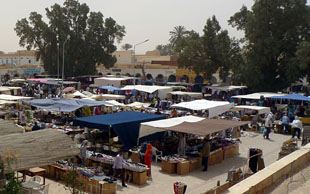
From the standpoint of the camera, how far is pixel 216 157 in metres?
13.1

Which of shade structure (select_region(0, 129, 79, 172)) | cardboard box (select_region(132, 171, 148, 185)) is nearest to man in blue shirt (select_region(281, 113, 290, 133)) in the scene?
cardboard box (select_region(132, 171, 148, 185))

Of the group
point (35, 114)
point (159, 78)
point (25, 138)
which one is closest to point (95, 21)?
point (159, 78)

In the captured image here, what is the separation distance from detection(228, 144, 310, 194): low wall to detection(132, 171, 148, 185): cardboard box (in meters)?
3.39

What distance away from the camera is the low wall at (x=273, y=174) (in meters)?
7.70

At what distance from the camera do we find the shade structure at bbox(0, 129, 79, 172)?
7.72 metres

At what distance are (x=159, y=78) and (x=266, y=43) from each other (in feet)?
72.7

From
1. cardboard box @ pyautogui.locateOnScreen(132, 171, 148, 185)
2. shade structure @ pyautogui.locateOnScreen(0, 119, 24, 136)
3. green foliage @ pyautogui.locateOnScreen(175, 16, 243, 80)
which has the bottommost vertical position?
cardboard box @ pyautogui.locateOnScreen(132, 171, 148, 185)

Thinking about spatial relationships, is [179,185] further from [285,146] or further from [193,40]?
[193,40]

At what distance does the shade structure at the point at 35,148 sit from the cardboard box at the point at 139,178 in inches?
94.9

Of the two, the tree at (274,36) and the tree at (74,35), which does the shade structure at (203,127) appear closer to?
the tree at (274,36)

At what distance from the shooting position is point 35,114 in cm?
2042

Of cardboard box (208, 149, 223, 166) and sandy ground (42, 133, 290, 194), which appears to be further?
cardboard box (208, 149, 223, 166)

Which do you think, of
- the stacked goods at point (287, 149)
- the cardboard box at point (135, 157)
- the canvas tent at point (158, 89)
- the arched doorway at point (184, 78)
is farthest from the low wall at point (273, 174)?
the arched doorway at point (184, 78)

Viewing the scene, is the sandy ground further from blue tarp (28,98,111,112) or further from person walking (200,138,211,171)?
blue tarp (28,98,111,112)
